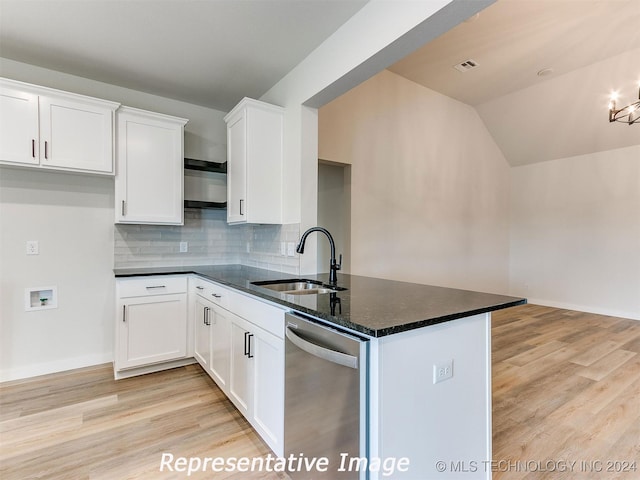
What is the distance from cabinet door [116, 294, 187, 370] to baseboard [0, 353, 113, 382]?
0.57m

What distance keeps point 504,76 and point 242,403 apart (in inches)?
198

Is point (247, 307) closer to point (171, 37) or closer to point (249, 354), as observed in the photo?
point (249, 354)

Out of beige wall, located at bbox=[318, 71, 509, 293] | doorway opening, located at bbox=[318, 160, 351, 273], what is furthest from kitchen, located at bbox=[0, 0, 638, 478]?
doorway opening, located at bbox=[318, 160, 351, 273]

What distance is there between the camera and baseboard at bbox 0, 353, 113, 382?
8.72ft

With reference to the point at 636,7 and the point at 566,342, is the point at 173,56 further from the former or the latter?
the point at 566,342

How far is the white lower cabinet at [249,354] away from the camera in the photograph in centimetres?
165

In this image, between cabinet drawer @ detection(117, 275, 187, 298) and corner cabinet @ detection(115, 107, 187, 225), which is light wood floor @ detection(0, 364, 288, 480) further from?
corner cabinet @ detection(115, 107, 187, 225)

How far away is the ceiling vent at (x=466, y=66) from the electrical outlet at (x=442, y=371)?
392 cm

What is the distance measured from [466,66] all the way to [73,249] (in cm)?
481

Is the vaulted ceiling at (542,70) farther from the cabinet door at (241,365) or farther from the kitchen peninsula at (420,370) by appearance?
the cabinet door at (241,365)

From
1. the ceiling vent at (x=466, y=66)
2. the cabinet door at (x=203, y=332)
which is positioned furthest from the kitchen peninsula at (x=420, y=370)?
the ceiling vent at (x=466, y=66)

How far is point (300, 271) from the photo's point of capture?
265 centimetres

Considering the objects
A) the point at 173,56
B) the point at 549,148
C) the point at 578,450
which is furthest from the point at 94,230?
the point at 549,148

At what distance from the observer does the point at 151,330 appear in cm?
277
